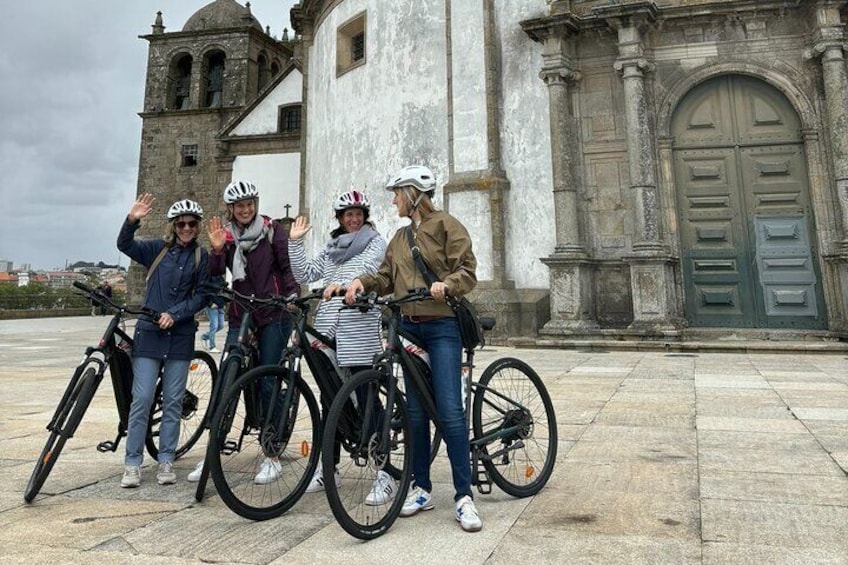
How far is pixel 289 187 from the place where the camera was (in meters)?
24.3

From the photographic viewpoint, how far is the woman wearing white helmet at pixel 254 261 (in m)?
3.87

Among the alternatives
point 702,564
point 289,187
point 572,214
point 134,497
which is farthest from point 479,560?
point 289,187

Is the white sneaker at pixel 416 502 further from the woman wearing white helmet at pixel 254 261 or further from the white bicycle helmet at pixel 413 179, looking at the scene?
the white bicycle helmet at pixel 413 179

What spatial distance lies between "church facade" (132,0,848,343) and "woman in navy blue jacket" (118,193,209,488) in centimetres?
A: 895

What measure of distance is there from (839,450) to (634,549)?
8.15ft

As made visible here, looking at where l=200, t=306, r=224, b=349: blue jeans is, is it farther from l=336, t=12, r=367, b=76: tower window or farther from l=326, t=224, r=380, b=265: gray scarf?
l=326, t=224, r=380, b=265: gray scarf

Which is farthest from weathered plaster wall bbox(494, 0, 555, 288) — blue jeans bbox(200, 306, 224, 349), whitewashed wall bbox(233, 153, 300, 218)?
whitewashed wall bbox(233, 153, 300, 218)

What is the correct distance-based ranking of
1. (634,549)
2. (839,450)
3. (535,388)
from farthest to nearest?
1. (839,450)
2. (535,388)
3. (634,549)

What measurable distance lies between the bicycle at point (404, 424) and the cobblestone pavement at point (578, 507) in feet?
0.44

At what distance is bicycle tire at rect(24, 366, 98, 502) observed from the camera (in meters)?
3.27

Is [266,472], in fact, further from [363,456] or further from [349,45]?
[349,45]

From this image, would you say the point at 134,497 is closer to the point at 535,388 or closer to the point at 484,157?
the point at 535,388

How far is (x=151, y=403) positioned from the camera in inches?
147

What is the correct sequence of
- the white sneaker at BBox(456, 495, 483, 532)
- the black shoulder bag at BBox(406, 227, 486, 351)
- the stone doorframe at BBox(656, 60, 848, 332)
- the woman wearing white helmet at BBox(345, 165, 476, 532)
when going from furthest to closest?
A: the stone doorframe at BBox(656, 60, 848, 332), the black shoulder bag at BBox(406, 227, 486, 351), the woman wearing white helmet at BBox(345, 165, 476, 532), the white sneaker at BBox(456, 495, 483, 532)
